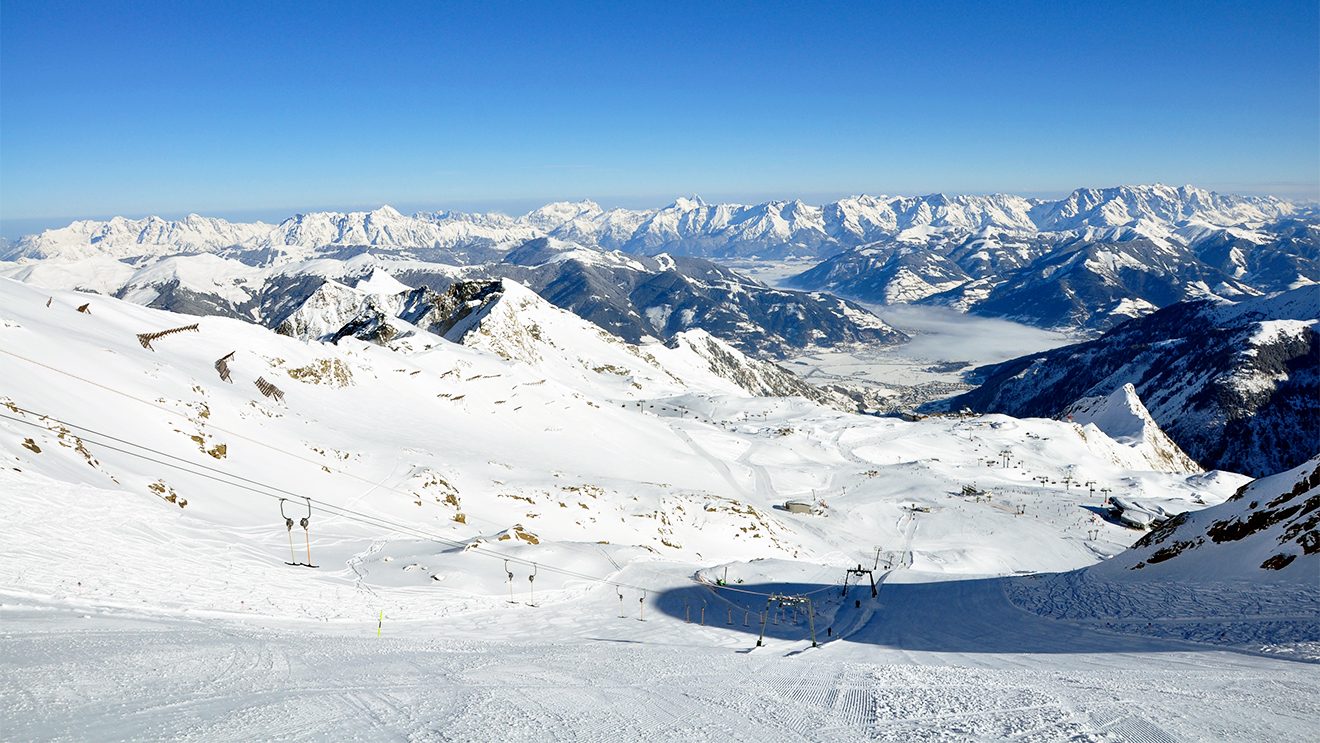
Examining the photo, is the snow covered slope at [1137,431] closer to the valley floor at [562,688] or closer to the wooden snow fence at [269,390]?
the valley floor at [562,688]

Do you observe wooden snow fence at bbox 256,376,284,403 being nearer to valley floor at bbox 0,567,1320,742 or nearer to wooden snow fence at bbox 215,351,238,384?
wooden snow fence at bbox 215,351,238,384

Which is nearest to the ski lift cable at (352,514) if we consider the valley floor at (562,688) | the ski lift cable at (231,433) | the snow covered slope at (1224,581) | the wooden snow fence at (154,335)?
the ski lift cable at (231,433)

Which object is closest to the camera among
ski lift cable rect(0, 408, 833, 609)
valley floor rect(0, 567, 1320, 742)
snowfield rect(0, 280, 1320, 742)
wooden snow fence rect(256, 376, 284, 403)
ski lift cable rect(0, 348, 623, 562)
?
valley floor rect(0, 567, 1320, 742)

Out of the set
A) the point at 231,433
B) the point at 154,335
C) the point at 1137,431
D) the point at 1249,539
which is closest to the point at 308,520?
the point at 231,433

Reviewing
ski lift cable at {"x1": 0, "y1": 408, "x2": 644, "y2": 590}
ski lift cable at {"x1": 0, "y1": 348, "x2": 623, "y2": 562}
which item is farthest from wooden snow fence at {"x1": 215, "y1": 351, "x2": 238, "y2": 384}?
ski lift cable at {"x1": 0, "y1": 408, "x2": 644, "y2": 590}

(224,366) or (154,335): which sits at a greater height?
(154,335)

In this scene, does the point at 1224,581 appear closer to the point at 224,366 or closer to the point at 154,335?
the point at 224,366
